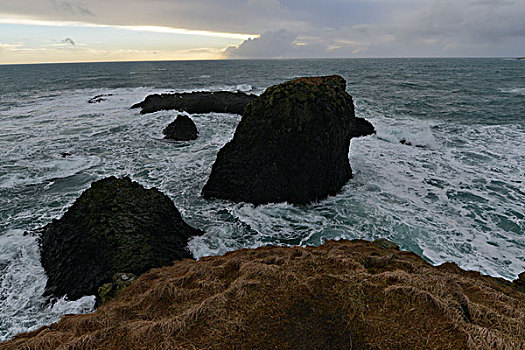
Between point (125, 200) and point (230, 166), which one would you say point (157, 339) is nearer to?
point (125, 200)

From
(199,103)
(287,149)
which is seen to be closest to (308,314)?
(287,149)

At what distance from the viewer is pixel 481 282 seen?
6.00 meters

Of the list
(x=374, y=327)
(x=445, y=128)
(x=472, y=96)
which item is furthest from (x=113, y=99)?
(x=472, y=96)

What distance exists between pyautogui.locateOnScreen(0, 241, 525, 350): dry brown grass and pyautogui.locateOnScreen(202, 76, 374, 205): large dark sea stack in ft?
22.1

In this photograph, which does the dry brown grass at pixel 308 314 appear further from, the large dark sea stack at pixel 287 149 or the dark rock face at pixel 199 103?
the dark rock face at pixel 199 103

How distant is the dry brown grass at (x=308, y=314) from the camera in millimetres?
4148

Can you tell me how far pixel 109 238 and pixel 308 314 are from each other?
6761mm

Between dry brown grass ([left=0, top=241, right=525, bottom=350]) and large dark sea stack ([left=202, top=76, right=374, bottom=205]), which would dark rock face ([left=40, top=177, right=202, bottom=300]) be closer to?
dry brown grass ([left=0, top=241, right=525, bottom=350])

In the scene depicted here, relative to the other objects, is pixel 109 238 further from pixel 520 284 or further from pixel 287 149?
pixel 520 284

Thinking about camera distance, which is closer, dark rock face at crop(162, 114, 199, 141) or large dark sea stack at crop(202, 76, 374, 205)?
large dark sea stack at crop(202, 76, 374, 205)

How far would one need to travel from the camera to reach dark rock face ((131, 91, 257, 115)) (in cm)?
3356

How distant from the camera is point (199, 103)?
115ft

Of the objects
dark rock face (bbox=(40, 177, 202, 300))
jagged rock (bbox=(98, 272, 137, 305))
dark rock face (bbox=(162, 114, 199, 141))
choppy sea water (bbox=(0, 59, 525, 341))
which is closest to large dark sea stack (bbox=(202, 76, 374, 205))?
choppy sea water (bbox=(0, 59, 525, 341))

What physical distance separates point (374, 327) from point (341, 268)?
1.67 metres
